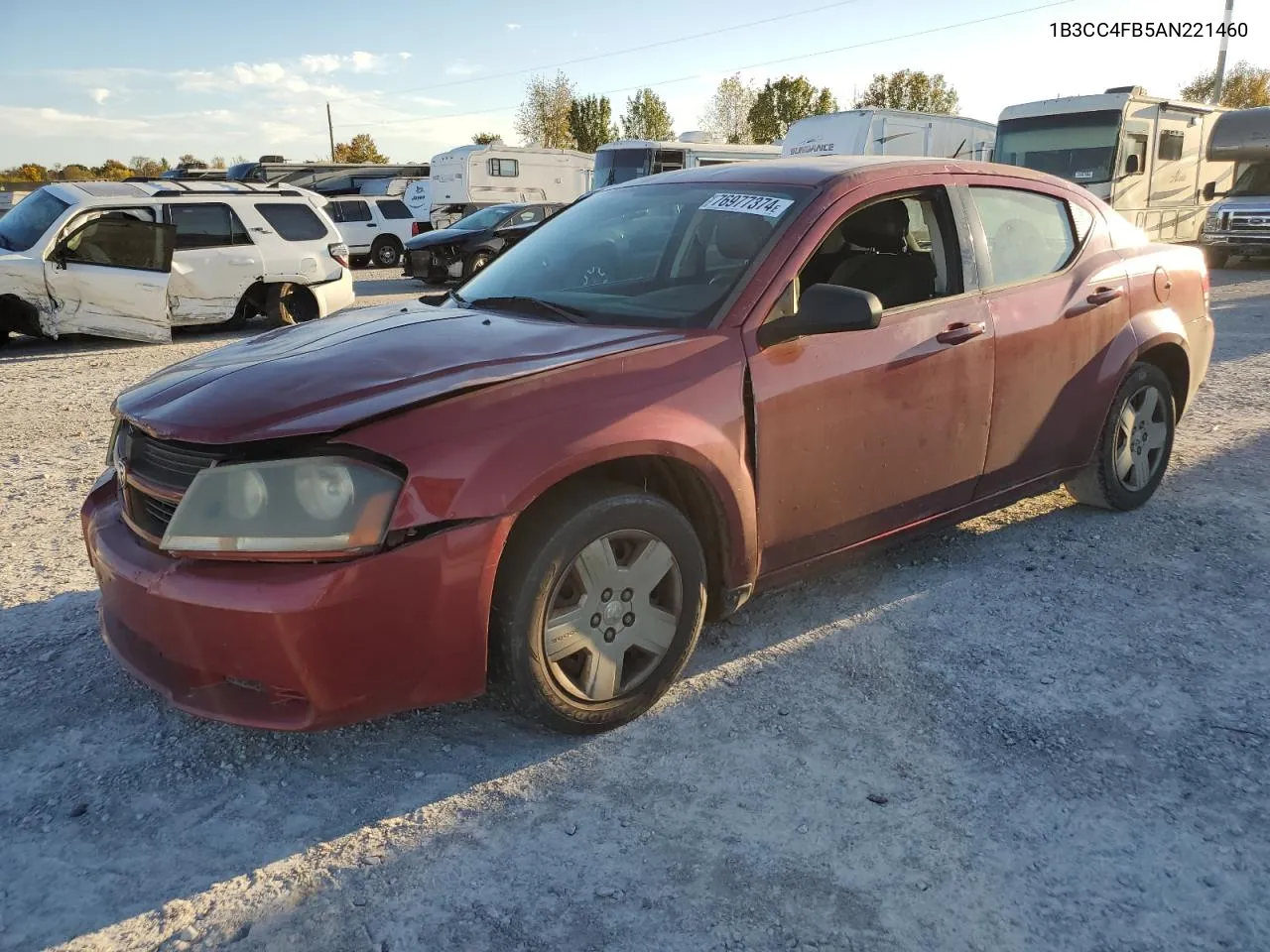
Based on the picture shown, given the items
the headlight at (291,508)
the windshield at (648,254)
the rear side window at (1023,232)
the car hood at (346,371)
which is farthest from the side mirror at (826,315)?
the headlight at (291,508)

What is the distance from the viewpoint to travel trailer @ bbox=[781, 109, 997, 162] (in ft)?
58.2

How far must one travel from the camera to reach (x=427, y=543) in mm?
2428

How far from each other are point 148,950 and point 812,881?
1473mm

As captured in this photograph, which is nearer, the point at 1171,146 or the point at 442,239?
the point at 1171,146

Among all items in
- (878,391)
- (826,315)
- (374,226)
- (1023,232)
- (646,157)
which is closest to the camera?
(826,315)

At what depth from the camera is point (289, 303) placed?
11.9 meters

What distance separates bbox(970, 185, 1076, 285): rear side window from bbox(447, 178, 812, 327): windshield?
93 cm

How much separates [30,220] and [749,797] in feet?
35.1

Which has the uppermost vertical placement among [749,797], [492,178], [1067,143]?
[492,178]

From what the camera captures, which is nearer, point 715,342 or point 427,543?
point 427,543

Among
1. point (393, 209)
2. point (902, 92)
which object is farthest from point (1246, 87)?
point (393, 209)

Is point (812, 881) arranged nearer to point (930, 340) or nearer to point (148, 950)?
point (148, 950)

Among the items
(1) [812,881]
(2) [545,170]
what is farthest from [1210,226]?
(1) [812,881]

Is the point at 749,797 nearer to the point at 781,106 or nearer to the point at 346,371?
the point at 346,371
